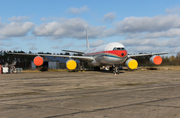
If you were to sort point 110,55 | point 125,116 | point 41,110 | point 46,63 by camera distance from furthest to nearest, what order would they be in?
point 46,63, point 110,55, point 41,110, point 125,116

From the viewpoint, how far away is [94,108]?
6344 millimetres

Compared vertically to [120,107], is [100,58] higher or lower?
higher

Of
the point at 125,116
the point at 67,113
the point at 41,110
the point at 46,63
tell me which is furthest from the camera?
the point at 46,63

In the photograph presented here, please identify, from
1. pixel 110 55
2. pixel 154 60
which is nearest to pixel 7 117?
pixel 110 55

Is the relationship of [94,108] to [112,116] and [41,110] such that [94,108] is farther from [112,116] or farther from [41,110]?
[41,110]

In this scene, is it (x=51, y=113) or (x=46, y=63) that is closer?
(x=51, y=113)

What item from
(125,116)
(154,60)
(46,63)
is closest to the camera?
(125,116)

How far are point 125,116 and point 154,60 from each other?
29666 mm

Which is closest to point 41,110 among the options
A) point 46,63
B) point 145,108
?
point 145,108

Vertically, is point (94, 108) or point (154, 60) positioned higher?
point (154, 60)

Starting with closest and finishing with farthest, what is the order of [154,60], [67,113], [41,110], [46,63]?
[67,113] → [41,110] → [154,60] → [46,63]

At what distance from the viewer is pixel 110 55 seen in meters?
26.9

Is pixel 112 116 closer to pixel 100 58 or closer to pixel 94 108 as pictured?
pixel 94 108

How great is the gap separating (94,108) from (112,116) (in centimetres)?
112
